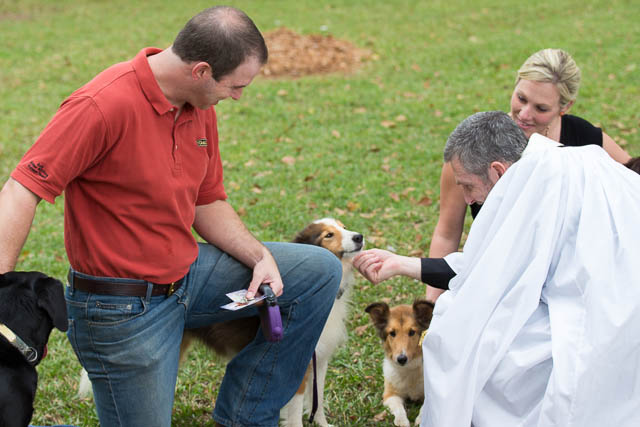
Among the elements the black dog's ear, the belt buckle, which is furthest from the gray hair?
the black dog's ear

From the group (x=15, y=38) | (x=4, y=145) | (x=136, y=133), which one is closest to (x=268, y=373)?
(x=136, y=133)

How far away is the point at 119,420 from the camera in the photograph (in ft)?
10.2

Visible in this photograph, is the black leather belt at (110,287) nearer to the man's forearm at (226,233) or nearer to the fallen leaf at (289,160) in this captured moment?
the man's forearm at (226,233)

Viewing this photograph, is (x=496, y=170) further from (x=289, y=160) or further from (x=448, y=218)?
(x=289, y=160)

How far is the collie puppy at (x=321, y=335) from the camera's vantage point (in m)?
3.81

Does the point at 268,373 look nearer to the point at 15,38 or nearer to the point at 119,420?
the point at 119,420

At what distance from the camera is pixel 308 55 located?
1312 cm

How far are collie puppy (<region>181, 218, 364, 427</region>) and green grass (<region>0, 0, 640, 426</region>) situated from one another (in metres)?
0.31

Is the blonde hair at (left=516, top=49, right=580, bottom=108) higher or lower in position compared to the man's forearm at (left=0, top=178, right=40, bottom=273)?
higher

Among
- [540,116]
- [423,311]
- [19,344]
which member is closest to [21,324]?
[19,344]

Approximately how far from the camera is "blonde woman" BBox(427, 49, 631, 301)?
4418 millimetres

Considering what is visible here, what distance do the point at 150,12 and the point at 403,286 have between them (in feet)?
53.1

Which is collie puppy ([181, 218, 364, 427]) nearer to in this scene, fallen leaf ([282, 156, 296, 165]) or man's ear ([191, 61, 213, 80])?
man's ear ([191, 61, 213, 80])

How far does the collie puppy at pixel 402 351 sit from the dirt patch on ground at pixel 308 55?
888 cm
